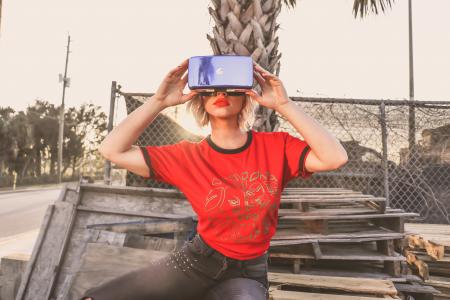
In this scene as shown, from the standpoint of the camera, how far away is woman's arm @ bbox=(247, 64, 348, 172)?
146 centimetres

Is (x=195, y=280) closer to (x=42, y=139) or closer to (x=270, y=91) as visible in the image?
(x=270, y=91)

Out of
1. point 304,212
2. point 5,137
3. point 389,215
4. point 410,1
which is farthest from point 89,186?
point 5,137

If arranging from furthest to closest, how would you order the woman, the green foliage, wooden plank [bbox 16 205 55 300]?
the green foliage, wooden plank [bbox 16 205 55 300], the woman

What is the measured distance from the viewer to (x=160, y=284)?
4.72ft

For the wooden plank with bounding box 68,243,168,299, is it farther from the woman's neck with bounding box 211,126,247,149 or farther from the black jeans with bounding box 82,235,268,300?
the woman's neck with bounding box 211,126,247,149

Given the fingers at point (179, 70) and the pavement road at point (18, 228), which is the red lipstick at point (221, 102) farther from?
the pavement road at point (18, 228)

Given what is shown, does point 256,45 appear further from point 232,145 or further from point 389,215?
point 389,215

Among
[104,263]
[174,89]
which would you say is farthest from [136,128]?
[104,263]

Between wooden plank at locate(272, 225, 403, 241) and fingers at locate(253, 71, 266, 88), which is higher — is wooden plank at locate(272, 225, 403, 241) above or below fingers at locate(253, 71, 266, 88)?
below

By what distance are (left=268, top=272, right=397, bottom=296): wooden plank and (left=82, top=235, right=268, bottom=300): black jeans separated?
1703 mm

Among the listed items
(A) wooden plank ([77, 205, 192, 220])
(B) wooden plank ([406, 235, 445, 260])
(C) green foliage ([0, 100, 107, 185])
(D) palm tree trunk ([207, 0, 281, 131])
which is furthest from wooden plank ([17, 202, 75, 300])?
(C) green foliage ([0, 100, 107, 185])

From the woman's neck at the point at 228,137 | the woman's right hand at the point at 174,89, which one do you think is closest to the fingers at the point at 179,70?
the woman's right hand at the point at 174,89

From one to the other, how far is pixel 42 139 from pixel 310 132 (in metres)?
44.6

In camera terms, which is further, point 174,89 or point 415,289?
point 415,289
